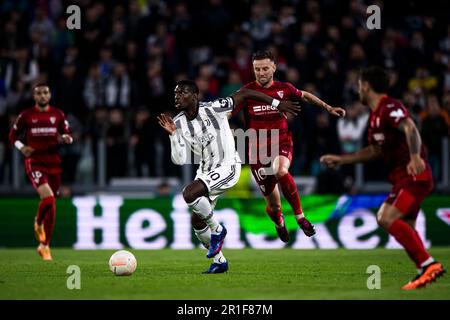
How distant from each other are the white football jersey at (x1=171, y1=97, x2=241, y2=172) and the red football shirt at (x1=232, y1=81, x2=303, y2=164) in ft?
3.99

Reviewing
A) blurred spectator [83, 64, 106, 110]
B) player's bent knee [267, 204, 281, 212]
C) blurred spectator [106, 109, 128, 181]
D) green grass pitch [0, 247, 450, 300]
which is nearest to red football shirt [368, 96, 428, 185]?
green grass pitch [0, 247, 450, 300]

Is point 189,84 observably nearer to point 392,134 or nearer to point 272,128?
point 272,128

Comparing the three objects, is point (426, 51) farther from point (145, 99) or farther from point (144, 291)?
point (144, 291)

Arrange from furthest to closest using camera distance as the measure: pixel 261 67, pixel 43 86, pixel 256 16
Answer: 1. pixel 256 16
2. pixel 43 86
3. pixel 261 67

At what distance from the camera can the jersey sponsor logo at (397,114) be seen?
10.1 metres

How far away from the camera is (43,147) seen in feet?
51.9

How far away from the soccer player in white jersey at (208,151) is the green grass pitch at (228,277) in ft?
1.75

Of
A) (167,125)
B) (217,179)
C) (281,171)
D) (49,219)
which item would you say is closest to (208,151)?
(217,179)

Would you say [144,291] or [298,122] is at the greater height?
[298,122]

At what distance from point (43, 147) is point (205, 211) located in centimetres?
465

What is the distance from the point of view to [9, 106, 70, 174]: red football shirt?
51.8ft
